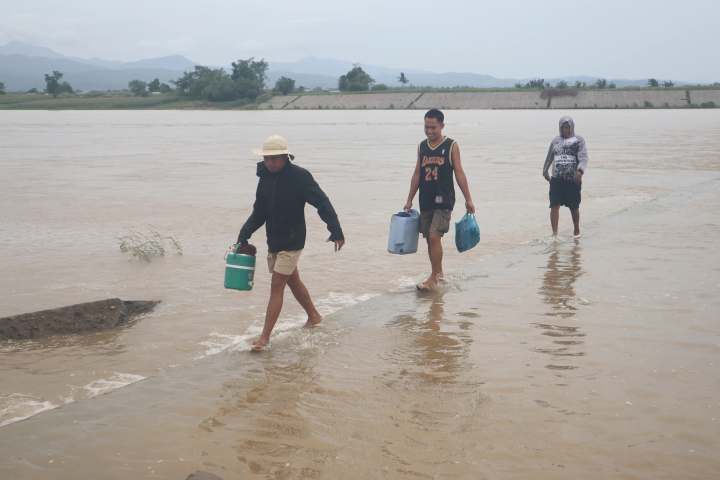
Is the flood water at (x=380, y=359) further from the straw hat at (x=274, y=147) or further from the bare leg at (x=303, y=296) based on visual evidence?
the straw hat at (x=274, y=147)

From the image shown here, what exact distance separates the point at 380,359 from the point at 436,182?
2.36m

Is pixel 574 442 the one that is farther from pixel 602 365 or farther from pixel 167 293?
pixel 167 293

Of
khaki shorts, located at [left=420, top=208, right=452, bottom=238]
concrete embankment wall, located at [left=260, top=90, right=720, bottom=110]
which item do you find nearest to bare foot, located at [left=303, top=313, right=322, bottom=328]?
khaki shorts, located at [left=420, top=208, right=452, bottom=238]

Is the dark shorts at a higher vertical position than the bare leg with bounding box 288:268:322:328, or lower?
higher

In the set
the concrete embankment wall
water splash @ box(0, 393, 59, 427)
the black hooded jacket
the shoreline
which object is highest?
the concrete embankment wall

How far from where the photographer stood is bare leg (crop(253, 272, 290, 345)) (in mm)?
5145

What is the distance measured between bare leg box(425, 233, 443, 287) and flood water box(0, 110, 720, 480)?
0.84 ft

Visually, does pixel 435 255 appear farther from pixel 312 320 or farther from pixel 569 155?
pixel 569 155

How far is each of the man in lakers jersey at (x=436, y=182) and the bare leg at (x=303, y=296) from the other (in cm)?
152

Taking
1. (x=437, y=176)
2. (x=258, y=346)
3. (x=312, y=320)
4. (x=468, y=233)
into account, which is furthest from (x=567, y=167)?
(x=258, y=346)

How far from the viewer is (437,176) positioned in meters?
6.56

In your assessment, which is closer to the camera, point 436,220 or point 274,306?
point 274,306

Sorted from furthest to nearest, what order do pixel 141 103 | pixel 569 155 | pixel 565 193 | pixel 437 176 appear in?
pixel 141 103 < pixel 565 193 < pixel 569 155 < pixel 437 176

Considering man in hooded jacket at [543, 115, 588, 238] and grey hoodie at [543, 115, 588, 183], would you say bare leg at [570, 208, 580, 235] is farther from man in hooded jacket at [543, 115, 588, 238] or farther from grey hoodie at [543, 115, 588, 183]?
grey hoodie at [543, 115, 588, 183]
